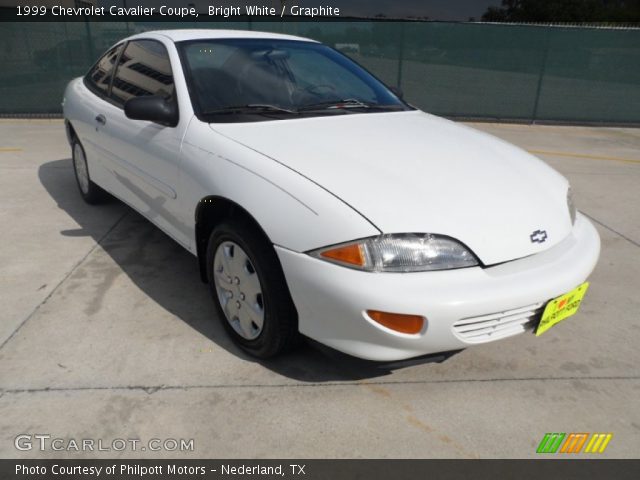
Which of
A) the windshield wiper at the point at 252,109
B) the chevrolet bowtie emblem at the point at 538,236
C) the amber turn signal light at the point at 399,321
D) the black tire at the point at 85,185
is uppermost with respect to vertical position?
the windshield wiper at the point at 252,109

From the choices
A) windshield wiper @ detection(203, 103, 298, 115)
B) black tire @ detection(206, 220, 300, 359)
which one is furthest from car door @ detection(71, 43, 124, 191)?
black tire @ detection(206, 220, 300, 359)

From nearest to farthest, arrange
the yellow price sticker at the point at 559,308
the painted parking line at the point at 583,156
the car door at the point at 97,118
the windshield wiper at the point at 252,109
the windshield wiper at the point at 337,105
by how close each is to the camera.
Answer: the yellow price sticker at the point at 559,308 → the windshield wiper at the point at 252,109 → the windshield wiper at the point at 337,105 → the car door at the point at 97,118 → the painted parking line at the point at 583,156

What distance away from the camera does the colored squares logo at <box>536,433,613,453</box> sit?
2.05 meters

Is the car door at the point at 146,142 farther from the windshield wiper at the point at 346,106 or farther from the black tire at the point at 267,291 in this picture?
the windshield wiper at the point at 346,106

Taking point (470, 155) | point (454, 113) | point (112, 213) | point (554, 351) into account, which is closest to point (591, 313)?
point (554, 351)

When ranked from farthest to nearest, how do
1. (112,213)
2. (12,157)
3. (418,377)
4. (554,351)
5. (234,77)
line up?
(12,157)
(112,213)
(234,77)
(554,351)
(418,377)

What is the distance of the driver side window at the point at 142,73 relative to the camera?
308cm

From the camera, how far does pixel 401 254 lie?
1951mm

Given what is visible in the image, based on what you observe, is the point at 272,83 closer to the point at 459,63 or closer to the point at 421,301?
the point at 421,301

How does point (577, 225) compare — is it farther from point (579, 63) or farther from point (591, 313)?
point (579, 63)

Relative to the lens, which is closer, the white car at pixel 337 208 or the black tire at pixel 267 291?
the white car at pixel 337 208

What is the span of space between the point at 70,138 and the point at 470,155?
3880 millimetres

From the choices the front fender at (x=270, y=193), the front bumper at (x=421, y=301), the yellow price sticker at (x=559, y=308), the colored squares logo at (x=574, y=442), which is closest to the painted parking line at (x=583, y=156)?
the yellow price sticker at (x=559, y=308)

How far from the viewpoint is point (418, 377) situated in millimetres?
2449
